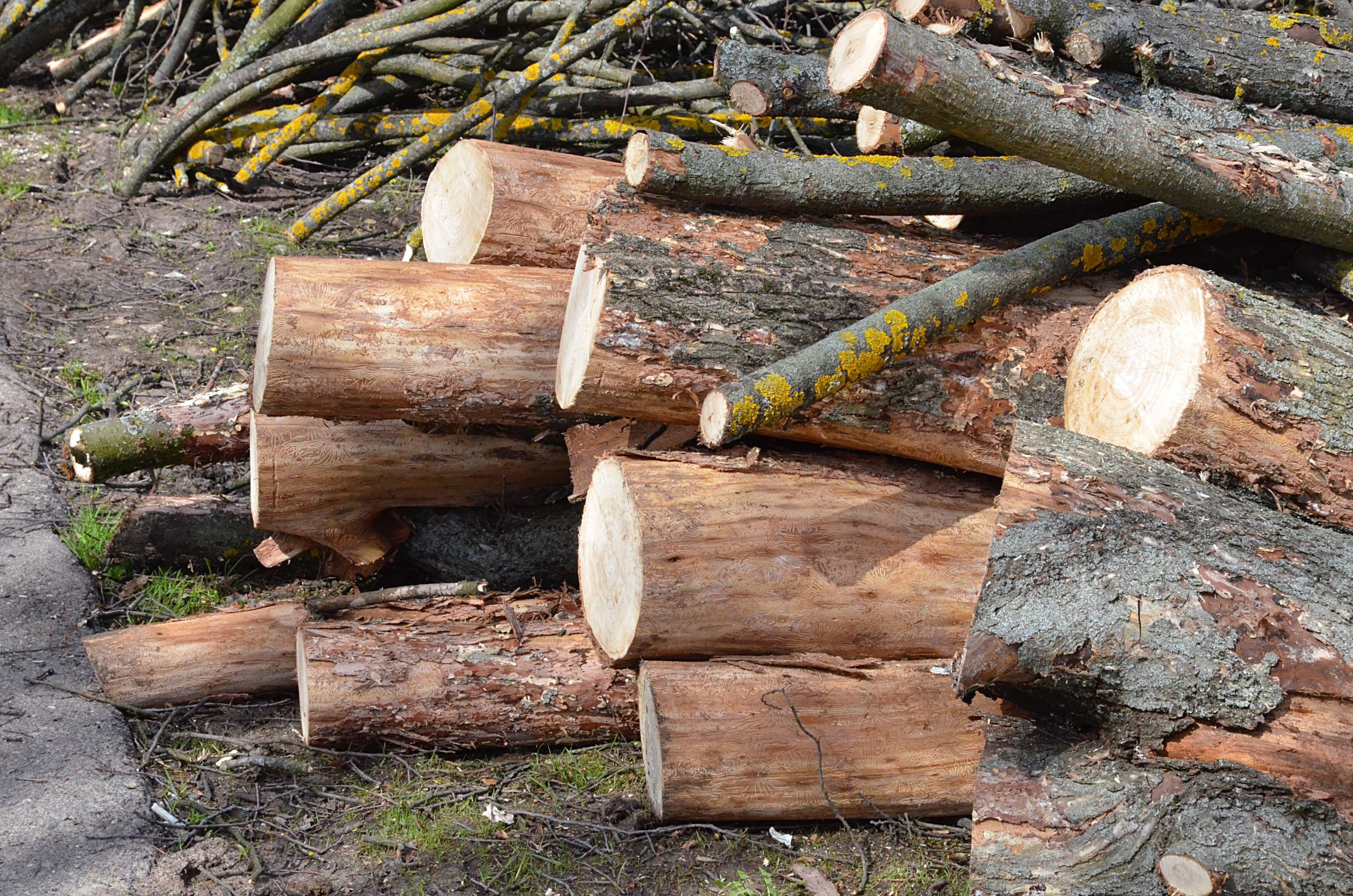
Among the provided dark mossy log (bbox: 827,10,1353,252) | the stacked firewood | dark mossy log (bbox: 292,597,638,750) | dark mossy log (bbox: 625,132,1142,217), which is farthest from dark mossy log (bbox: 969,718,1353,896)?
dark mossy log (bbox: 625,132,1142,217)

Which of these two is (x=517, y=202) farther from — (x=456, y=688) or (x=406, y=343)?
(x=456, y=688)

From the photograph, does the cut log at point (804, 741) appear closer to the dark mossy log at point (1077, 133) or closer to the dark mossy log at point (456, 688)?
the dark mossy log at point (456, 688)

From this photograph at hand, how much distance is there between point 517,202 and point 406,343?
70 centimetres

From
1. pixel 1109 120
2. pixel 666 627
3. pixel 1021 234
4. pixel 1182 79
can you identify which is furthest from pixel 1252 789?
pixel 1182 79

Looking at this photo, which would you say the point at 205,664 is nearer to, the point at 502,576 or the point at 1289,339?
the point at 502,576

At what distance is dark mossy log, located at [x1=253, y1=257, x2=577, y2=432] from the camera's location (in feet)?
10.3

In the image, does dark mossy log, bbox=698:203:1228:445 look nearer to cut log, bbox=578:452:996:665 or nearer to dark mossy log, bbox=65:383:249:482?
cut log, bbox=578:452:996:665

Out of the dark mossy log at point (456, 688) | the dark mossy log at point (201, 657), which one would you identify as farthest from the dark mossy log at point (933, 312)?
the dark mossy log at point (201, 657)

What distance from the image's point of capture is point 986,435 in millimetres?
3039

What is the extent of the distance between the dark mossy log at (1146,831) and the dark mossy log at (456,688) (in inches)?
46.9

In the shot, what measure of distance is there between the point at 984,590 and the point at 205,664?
2378mm

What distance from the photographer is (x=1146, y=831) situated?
221 centimetres

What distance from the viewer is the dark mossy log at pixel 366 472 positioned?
353cm

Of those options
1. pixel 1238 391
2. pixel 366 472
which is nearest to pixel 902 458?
pixel 1238 391
